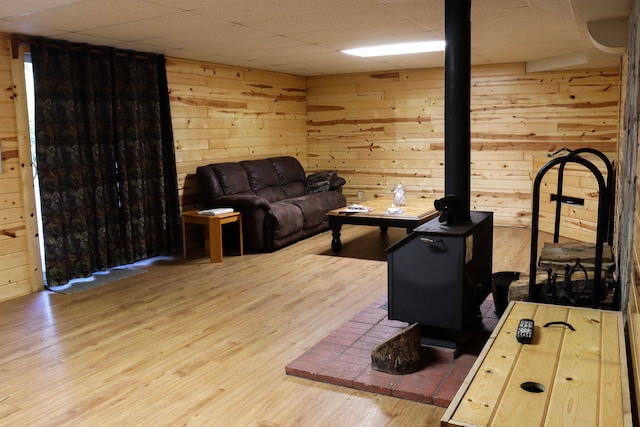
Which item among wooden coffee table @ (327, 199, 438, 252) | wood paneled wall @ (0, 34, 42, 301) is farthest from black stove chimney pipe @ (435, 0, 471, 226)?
wood paneled wall @ (0, 34, 42, 301)

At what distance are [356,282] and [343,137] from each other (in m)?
3.94

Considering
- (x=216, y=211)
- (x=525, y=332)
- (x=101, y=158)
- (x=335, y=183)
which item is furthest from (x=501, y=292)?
(x=335, y=183)

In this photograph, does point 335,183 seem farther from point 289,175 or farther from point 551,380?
point 551,380

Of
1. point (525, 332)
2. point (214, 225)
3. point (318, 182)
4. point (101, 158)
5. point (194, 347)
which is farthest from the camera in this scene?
point (318, 182)

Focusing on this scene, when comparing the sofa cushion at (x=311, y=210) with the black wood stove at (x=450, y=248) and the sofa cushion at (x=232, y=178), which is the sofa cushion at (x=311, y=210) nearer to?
the sofa cushion at (x=232, y=178)

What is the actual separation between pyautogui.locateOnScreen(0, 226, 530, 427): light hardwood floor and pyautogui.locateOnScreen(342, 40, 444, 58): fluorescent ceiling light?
7.23 feet

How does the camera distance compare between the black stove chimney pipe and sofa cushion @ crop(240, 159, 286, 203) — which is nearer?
the black stove chimney pipe

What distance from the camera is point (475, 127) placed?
7.29 m

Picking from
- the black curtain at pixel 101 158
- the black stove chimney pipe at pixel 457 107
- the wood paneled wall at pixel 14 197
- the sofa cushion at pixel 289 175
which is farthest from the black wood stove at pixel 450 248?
the sofa cushion at pixel 289 175

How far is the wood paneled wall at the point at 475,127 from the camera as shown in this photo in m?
6.66

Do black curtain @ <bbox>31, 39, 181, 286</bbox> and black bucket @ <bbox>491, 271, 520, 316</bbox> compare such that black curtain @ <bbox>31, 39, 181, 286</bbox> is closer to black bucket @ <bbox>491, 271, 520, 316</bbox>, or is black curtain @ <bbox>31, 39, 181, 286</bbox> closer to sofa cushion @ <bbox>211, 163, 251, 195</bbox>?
sofa cushion @ <bbox>211, 163, 251, 195</bbox>

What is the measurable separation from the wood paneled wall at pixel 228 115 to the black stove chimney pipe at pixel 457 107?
11.8 ft

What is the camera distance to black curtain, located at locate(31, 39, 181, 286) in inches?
178

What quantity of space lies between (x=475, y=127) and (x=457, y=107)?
4482mm
